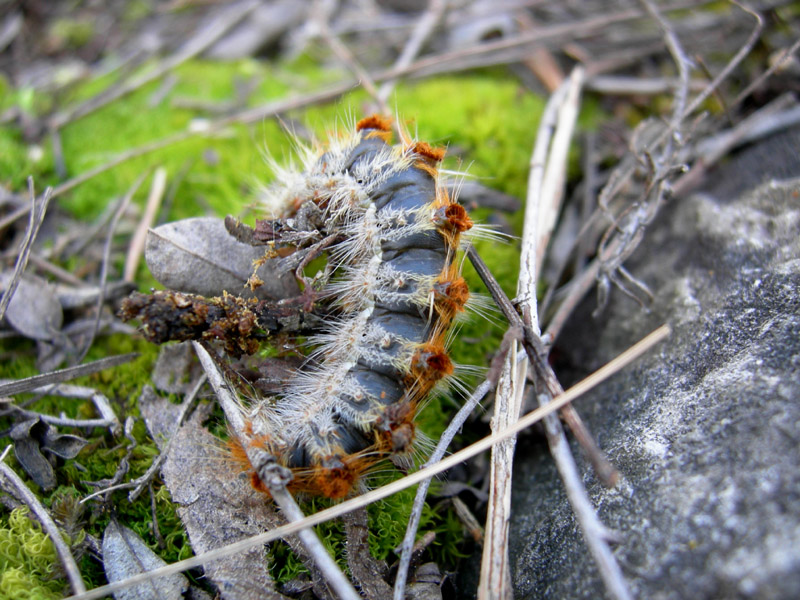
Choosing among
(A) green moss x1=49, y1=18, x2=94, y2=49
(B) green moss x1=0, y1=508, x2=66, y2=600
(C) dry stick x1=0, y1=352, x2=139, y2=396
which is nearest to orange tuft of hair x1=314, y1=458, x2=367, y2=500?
(B) green moss x1=0, y1=508, x2=66, y2=600

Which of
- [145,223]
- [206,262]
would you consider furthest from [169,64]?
[206,262]

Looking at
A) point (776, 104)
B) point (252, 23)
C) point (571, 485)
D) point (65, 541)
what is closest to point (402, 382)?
point (571, 485)

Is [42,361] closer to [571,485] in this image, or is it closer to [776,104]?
[571,485]

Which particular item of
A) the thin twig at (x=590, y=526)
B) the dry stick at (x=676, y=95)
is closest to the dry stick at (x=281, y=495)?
the thin twig at (x=590, y=526)

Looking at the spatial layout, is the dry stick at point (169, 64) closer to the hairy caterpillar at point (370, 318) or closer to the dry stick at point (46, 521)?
the hairy caterpillar at point (370, 318)

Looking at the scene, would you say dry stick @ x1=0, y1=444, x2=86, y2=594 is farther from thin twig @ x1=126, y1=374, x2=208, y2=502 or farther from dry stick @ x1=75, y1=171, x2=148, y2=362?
dry stick @ x1=75, y1=171, x2=148, y2=362
